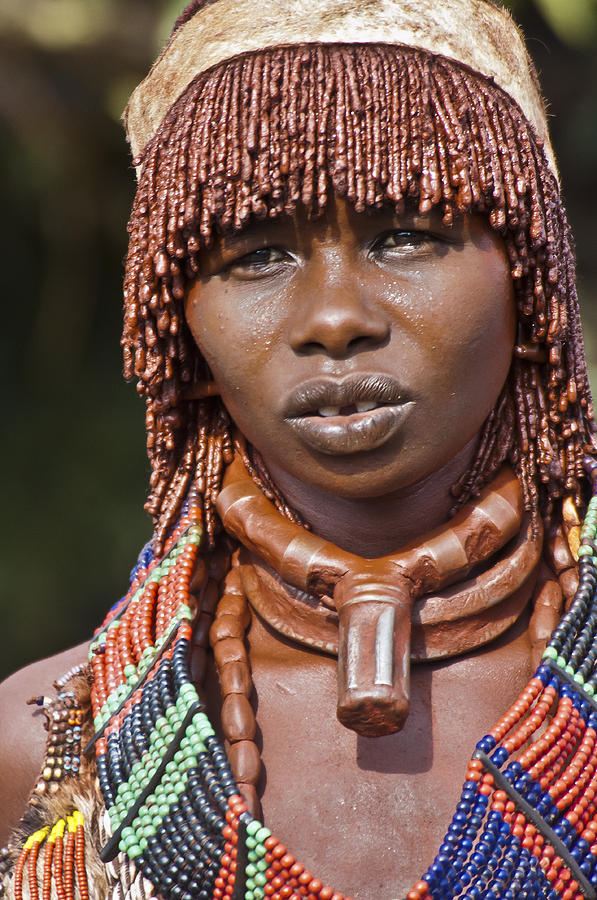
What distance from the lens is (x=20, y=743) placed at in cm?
220

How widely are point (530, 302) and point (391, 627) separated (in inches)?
23.2

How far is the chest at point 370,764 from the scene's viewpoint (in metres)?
1.83

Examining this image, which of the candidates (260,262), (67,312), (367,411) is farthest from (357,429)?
(67,312)

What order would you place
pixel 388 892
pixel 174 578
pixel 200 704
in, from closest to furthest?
pixel 388 892 < pixel 200 704 < pixel 174 578

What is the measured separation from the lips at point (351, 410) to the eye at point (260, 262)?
0.21m

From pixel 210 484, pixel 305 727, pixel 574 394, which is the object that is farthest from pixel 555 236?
pixel 305 727

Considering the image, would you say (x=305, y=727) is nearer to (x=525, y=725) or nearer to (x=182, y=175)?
(x=525, y=725)

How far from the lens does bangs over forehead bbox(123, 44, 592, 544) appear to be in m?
1.79

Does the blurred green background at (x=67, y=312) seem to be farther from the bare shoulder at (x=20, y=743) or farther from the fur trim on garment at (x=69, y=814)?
the fur trim on garment at (x=69, y=814)

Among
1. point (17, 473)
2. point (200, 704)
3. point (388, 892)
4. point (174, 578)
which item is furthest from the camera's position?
point (17, 473)

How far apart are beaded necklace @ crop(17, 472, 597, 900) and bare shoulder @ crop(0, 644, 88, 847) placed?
14 centimetres

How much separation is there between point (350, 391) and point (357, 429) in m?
0.06

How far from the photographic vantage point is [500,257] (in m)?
1.90

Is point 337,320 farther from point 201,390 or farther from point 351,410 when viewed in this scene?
point 201,390
